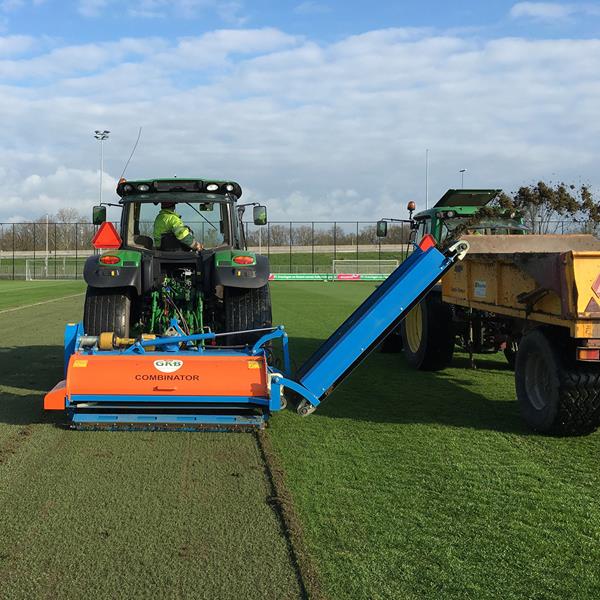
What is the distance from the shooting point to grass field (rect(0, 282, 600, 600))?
10.2 ft

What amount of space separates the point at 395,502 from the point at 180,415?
1968 millimetres

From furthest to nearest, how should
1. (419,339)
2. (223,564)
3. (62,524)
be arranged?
(419,339) < (62,524) < (223,564)

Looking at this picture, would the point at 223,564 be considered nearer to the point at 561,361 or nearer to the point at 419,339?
the point at 561,361

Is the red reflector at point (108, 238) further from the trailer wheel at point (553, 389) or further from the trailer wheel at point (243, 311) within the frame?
the trailer wheel at point (553, 389)

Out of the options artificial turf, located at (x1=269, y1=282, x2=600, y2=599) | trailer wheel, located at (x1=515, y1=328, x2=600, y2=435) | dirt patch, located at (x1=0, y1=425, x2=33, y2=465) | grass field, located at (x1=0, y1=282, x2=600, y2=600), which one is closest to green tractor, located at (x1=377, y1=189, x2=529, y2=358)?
artificial turf, located at (x1=269, y1=282, x2=600, y2=599)

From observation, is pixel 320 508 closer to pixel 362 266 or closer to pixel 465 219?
pixel 465 219

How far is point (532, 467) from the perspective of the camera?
479cm

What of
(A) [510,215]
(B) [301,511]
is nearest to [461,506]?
(B) [301,511]

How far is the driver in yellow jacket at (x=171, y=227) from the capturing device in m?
7.24

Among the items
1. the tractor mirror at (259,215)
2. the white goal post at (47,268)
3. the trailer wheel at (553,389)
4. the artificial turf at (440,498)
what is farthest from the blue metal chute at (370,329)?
the white goal post at (47,268)

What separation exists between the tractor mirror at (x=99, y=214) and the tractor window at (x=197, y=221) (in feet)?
3.88

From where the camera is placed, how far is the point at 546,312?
17.9ft

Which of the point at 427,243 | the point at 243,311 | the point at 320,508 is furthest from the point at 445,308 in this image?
→ the point at 320,508

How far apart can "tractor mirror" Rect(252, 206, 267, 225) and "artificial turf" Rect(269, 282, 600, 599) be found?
2369mm
